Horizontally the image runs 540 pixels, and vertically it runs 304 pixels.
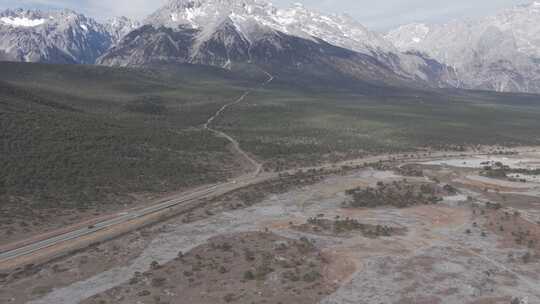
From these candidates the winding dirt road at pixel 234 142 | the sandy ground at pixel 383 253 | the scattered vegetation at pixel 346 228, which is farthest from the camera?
the winding dirt road at pixel 234 142

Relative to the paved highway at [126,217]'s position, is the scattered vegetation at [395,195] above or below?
above

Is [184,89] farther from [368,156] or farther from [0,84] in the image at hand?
[368,156]

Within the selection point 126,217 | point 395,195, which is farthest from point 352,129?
point 126,217

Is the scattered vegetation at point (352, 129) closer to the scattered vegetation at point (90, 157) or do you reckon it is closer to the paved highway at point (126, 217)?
the scattered vegetation at point (90, 157)

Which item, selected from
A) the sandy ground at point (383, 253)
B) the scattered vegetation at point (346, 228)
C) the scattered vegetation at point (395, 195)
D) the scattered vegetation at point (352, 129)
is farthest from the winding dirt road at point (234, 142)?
the scattered vegetation at point (346, 228)

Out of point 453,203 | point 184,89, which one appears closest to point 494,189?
point 453,203

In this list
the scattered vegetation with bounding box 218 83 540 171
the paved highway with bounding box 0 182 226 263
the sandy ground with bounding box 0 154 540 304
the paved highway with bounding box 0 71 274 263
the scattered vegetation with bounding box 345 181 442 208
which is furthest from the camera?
the scattered vegetation with bounding box 218 83 540 171

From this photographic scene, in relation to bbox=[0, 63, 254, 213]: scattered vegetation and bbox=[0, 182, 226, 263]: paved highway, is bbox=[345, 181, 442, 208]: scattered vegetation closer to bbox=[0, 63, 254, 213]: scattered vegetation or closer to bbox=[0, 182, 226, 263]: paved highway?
bbox=[0, 182, 226, 263]: paved highway

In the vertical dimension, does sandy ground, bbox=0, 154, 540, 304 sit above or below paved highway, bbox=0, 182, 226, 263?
above

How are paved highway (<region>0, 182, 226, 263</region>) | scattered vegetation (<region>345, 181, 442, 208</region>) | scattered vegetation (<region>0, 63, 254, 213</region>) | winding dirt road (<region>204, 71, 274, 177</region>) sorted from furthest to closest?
winding dirt road (<region>204, 71, 274, 177</region>), scattered vegetation (<region>345, 181, 442, 208</region>), scattered vegetation (<region>0, 63, 254, 213</region>), paved highway (<region>0, 182, 226, 263</region>)

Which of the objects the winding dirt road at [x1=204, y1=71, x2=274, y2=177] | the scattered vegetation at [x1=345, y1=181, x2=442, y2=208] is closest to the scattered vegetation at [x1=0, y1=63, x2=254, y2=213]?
the winding dirt road at [x1=204, y1=71, x2=274, y2=177]
